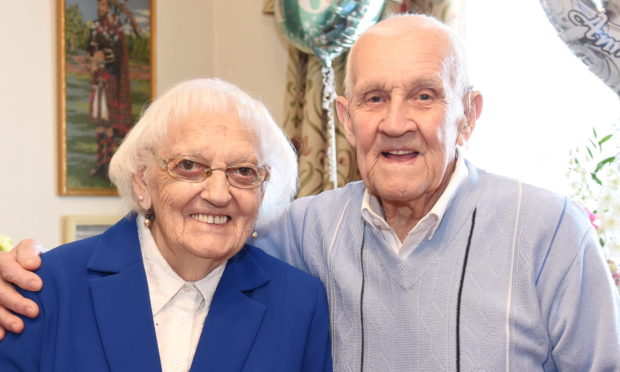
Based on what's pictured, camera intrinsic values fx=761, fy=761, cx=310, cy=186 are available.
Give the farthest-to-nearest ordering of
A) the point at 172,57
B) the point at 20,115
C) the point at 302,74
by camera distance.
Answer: the point at 172,57
the point at 302,74
the point at 20,115

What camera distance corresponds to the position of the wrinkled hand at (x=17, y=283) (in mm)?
1649

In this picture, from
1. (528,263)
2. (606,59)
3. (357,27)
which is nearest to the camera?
(528,263)

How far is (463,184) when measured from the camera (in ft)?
6.30

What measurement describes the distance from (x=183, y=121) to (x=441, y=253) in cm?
69

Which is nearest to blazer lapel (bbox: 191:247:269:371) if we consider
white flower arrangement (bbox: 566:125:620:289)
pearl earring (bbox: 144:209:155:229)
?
pearl earring (bbox: 144:209:155:229)

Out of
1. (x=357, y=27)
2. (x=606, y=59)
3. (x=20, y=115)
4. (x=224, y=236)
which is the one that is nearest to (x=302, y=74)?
(x=357, y=27)

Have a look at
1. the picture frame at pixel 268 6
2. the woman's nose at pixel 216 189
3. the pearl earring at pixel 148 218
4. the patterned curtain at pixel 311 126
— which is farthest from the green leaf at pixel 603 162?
the picture frame at pixel 268 6

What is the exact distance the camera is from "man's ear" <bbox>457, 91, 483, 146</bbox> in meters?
1.93

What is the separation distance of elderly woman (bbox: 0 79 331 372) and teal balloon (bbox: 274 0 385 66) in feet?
3.63

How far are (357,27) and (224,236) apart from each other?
4.59 feet

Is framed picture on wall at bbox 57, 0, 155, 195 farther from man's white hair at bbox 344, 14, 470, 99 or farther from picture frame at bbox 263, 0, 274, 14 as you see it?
man's white hair at bbox 344, 14, 470, 99

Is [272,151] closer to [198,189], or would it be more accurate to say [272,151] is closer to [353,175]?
[198,189]

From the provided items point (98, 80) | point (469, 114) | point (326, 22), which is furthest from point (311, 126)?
point (469, 114)

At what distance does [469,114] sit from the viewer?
1.95 meters
